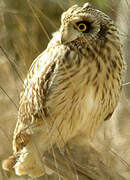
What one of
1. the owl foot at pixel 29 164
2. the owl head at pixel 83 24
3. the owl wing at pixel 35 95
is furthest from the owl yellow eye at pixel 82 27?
the owl foot at pixel 29 164

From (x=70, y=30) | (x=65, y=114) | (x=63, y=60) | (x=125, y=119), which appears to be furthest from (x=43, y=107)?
(x=125, y=119)

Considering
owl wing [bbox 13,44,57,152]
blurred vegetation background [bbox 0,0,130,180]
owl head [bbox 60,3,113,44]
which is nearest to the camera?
owl head [bbox 60,3,113,44]

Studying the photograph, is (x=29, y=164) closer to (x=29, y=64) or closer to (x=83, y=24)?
(x=29, y=64)

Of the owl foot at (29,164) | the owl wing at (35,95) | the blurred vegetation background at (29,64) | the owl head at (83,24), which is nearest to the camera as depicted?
the owl head at (83,24)

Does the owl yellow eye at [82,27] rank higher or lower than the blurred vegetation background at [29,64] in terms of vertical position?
higher

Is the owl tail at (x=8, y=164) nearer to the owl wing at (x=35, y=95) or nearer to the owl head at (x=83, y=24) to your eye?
the owl wing at (x=35, y=95)

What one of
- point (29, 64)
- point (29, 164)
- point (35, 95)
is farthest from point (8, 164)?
point (29, 64)

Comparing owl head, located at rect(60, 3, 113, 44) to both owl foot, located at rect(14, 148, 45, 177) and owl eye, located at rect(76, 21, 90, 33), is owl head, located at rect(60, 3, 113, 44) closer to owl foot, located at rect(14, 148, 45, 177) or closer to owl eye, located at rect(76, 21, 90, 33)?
owl eye, located at rect(76, 21, 90, 33)

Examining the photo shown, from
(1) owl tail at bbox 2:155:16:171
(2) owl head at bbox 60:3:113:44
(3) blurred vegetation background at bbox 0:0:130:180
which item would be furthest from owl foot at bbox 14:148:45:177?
(2) owl head at bbox 60:3:113:44
